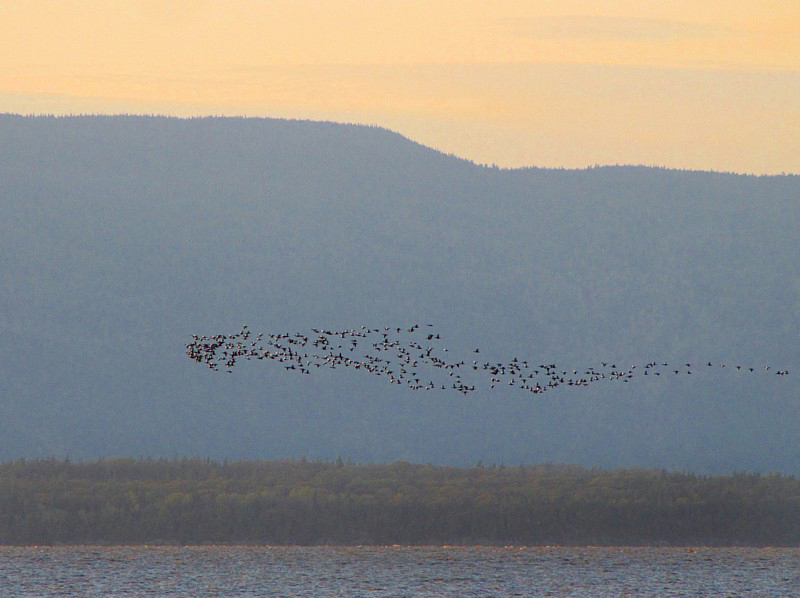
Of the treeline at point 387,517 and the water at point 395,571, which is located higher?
the treeline at point 387,517

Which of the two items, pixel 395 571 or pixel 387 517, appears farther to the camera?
pixel 387 517

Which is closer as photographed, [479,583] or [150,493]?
[479,583]

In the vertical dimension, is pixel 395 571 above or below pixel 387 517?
below

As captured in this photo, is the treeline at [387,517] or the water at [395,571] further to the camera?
the treeline at [387,517]

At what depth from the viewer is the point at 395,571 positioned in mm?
125938

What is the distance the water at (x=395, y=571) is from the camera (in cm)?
11406

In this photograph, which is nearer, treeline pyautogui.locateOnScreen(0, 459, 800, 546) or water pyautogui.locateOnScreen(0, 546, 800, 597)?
water pyautogui.locateOnScreen(0, 546, 800, 597)

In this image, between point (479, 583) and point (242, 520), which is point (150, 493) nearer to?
point (242, 520)

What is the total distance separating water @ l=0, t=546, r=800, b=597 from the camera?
114062mm

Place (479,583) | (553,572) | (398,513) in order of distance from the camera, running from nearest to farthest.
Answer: (479,583) → (553,572) → (398,513)

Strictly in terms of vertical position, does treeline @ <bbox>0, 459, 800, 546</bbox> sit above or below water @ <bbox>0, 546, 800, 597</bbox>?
above

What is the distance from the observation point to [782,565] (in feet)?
435

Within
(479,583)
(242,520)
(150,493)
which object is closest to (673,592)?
(479,583)

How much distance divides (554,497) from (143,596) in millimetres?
52817
